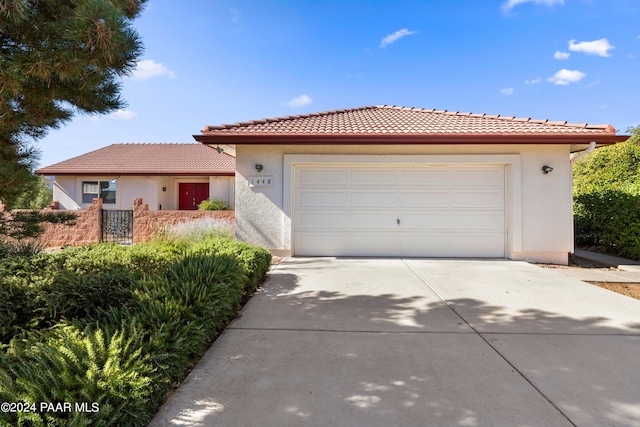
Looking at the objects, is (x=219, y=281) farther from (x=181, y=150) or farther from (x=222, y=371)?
(x=181, y=150)

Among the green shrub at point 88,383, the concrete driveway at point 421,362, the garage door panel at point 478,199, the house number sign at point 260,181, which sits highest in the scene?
the house number sign at point 260,181

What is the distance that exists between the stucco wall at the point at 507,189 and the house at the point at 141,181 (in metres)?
9.35

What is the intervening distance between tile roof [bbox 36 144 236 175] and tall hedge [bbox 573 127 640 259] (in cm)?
1532

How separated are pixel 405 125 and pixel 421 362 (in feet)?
23.7

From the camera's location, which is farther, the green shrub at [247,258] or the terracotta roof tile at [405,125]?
the terracotta roof tile at [405,125]

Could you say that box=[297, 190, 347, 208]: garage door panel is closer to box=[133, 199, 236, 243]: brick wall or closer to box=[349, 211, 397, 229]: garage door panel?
box=[349, 211, 397, 229]: garage door panel

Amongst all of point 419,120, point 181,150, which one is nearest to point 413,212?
point 419,120

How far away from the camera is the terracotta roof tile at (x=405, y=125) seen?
793 centimetres

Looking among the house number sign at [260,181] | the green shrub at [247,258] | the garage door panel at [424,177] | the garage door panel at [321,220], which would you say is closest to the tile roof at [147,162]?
the house number sign at [260,181]

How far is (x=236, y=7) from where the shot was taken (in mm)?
9000

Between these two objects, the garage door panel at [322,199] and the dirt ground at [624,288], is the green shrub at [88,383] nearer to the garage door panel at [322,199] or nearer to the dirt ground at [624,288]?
the garage door panel at [322,199]

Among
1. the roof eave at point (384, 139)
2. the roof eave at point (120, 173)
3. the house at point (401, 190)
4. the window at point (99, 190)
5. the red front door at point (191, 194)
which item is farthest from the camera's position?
the red front door at point (191, 194)

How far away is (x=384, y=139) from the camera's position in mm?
7938

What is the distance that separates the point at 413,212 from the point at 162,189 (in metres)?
15.0
